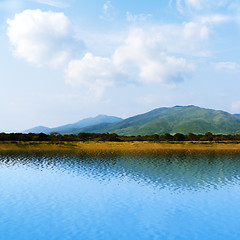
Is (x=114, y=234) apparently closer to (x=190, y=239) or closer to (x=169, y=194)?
(x=190, y=239)

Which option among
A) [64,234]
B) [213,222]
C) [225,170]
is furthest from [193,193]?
[225,170]

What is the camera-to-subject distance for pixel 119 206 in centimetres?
3259

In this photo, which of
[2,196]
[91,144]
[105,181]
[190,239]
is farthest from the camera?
[91,144]

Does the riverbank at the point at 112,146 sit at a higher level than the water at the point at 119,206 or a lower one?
higher

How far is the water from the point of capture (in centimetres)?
2445

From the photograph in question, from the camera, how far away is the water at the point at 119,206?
2445 centimetres

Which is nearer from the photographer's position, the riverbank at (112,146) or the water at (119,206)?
the water at (119,206)

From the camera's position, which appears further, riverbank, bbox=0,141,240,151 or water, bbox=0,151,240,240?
riverbank, bbox=0,141,240,151

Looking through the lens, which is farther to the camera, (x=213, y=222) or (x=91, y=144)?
(x=91, y=144)

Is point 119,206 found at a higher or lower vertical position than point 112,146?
lower

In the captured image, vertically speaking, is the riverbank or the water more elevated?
the riverbank

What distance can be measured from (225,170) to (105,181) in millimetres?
33766

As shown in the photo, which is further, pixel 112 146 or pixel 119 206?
pixel 112 146

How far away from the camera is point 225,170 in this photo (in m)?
61.8
